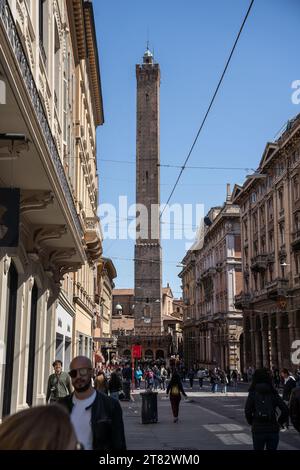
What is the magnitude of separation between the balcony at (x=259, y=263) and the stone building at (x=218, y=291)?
15846mm

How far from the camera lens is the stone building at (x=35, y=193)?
26.6 ft

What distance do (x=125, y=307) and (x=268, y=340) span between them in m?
103

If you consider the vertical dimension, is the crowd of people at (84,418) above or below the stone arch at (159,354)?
below

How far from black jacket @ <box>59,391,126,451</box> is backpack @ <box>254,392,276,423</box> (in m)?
3.39

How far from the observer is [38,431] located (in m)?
1.91

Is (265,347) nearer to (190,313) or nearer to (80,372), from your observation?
(190,313)

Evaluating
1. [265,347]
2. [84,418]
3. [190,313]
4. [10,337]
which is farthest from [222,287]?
[84,418]

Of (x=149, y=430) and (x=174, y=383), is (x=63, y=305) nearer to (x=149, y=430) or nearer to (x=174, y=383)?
(x=174, y=383)

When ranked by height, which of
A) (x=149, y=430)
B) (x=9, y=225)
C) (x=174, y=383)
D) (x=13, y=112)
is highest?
(x=13, y=112)

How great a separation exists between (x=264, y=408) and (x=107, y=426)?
3.52 metres

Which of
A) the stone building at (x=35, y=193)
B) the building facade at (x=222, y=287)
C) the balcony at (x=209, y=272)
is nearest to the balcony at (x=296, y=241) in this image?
the stone building at (x=35, y=193)

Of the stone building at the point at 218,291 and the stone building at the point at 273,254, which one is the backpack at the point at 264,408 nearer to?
the stone building at the point at 273,254

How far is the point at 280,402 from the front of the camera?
7516 mm
